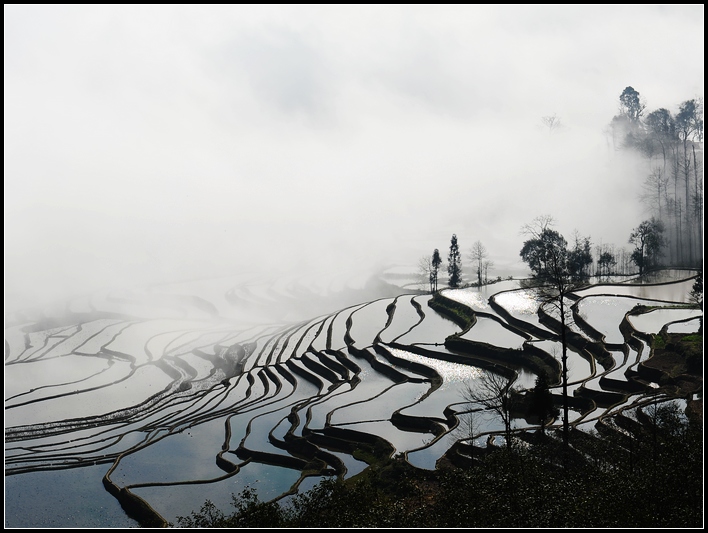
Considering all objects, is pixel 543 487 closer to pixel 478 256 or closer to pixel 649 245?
pixel 649 245

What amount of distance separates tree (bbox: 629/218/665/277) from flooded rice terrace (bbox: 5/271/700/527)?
3301 mm

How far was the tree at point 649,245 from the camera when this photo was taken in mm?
54656

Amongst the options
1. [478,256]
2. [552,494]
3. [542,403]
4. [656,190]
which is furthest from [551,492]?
[656,190]

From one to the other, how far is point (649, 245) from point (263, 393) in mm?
39451

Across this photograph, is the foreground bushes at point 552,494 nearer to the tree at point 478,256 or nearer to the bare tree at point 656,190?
the tree at point 478,256

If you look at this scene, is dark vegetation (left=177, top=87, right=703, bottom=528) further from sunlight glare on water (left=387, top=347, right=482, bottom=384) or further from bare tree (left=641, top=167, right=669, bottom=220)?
bare tree (left=641, top=167, right=669, bottom=220)

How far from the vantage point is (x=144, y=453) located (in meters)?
28.2

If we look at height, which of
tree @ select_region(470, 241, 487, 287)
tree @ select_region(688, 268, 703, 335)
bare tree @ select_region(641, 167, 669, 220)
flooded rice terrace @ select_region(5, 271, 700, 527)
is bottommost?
flooded rice terrace @ select_region(5, 271, 700, 527)

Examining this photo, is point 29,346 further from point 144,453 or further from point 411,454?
point 411,454

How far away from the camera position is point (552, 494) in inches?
557

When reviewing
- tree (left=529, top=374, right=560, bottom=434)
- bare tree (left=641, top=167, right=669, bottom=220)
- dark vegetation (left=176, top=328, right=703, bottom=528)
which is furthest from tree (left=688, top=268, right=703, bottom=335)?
bare tree (left=641, top=167, right=669, bottom=220)

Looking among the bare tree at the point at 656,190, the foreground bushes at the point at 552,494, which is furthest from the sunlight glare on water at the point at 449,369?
the bare tree at the point at 656,190

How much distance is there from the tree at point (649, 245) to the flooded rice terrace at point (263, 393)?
130 inches

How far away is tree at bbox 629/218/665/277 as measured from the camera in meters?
54.7
